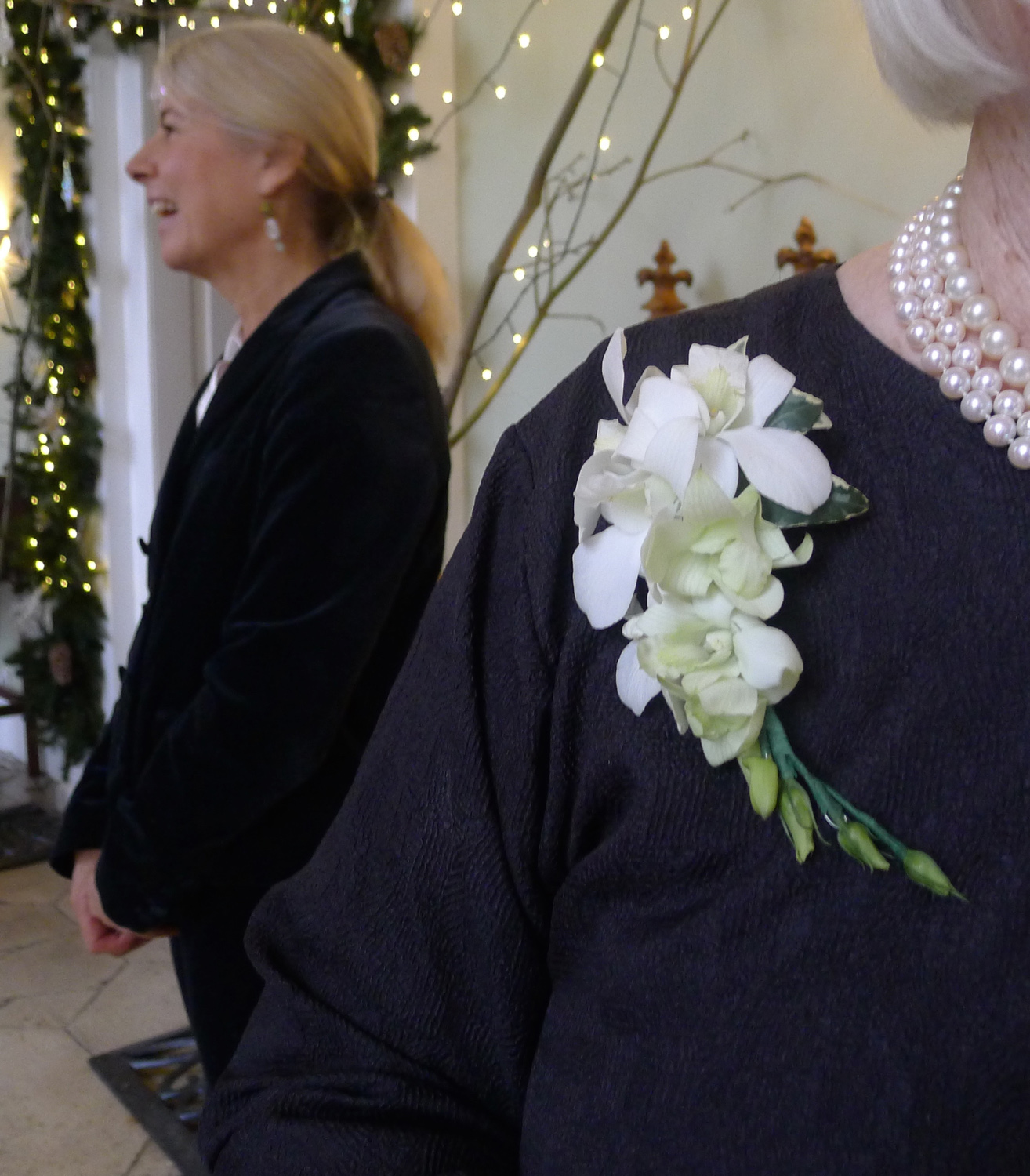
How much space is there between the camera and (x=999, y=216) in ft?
1.75

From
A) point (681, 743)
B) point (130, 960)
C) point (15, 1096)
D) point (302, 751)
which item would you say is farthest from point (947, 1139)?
point (130, 960)

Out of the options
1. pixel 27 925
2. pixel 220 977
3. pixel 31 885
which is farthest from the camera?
pixel 31 885

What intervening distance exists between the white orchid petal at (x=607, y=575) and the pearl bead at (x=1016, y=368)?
0.18m

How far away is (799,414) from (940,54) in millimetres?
166

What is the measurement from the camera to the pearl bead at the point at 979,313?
52 centimetres

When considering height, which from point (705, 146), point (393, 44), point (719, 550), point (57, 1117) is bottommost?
point (57, 1117)

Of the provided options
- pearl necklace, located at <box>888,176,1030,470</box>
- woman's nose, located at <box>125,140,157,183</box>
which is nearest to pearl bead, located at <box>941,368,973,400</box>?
pearl necklace, located at <box>888,176,1030,470</box>

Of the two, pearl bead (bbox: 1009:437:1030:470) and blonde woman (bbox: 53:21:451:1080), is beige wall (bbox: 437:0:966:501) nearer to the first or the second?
blonde woman (bbox: 53:21:451:1080)

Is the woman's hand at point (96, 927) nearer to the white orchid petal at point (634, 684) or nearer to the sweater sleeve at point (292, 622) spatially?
the sweater sleeve at point (292, 622)

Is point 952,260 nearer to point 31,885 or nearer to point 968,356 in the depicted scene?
→ point 968,356

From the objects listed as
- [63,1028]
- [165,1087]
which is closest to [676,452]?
[165,1087]

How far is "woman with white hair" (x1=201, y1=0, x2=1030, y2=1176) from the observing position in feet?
1.55

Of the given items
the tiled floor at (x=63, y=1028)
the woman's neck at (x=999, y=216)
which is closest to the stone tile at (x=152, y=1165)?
the tiled floor at (x=63, y=1028)

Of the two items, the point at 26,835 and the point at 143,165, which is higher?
the point at 143,165
